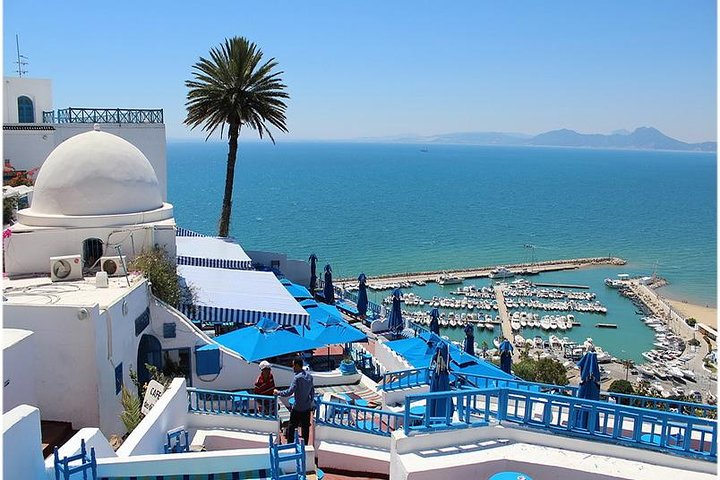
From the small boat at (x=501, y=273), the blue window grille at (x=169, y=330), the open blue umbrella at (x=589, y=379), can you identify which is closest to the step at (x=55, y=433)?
the blue window grille at (x=169, y=330)

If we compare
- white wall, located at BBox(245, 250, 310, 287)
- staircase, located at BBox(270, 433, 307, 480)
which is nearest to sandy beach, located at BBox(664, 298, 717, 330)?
white wall, located at BBox(245, 250, 310, 287)

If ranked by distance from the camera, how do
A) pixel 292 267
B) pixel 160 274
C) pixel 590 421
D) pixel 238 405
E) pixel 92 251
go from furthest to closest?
pixel 292 267, pixel 92 251, pixel 160 274, pixel 238 405, pixel 590 421

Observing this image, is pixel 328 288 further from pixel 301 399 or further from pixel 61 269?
→ pixel 301 399

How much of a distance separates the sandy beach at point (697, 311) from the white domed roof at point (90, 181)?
53.7 metres

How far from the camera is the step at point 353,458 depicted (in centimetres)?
898

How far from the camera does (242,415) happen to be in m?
10.4

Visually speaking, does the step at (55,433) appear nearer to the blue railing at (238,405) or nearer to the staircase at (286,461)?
the blue railing at (238,405)

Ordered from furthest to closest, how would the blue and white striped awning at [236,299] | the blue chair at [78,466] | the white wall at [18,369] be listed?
the blue and white striped awning at [236,299] → the white wall at [18,369] → the blue chair at [78,466]

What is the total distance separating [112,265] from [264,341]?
12.9 feet

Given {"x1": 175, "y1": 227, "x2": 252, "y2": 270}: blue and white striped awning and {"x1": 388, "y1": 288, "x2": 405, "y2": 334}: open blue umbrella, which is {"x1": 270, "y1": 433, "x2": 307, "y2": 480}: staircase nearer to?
{"x1": 175, "y1": 227, "x2": 252, "y2": 270}: blue and white striped awning

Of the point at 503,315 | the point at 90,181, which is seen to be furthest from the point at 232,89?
the point at 503,315

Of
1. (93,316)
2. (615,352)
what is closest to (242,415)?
(93,316)

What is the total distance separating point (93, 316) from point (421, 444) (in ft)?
21.4

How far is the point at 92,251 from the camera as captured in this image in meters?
14.2
